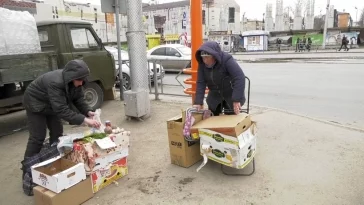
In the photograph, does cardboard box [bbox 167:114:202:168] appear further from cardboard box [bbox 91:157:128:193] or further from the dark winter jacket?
the dark winter jacket

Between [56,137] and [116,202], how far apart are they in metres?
1.37

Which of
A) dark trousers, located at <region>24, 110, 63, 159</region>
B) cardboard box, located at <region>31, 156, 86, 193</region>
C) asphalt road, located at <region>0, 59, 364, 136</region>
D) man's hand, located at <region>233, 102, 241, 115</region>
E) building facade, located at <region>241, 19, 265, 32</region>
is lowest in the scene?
asphalt road, located at <region>0, 59, 364, 136</region>

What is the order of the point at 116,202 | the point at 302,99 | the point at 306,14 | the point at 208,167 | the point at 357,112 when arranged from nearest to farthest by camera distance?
the point at 116,202
the point at 208,167
the point at 357,112
the point at 302,99
the point at 306,14

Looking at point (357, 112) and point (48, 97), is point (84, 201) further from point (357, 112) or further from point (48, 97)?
point (357, 112)

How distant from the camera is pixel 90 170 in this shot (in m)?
3.35

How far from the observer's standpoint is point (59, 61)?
6.68m

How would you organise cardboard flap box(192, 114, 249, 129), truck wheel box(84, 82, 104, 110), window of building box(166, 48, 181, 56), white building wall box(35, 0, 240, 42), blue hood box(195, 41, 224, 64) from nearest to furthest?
1. cardboard flap box(192, 114, 249, 129)
2. blue hood box(195, 41, 224, 64)
3. truck wheel box(84, 82, 104, 110)
4. window of building box(166, 48, 181, 56)
5. white building wall box(35, 0, 240, 42)

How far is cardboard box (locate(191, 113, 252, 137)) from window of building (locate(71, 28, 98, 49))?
4.51 m

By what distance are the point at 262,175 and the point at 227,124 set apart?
2.80ft

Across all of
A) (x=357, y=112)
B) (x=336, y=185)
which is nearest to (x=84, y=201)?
(x=336, y=185)

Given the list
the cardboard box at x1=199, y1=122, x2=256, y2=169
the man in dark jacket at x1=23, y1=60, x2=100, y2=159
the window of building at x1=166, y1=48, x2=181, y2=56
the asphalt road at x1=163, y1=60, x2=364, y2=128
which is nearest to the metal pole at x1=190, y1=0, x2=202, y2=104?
the cardboard box at x1=199, y1=122, x2=256, y2=169

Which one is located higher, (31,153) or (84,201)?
(31,153)

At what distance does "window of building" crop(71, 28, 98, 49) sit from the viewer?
7.04 m

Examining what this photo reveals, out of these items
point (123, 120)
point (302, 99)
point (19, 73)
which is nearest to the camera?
point (19, 73)
